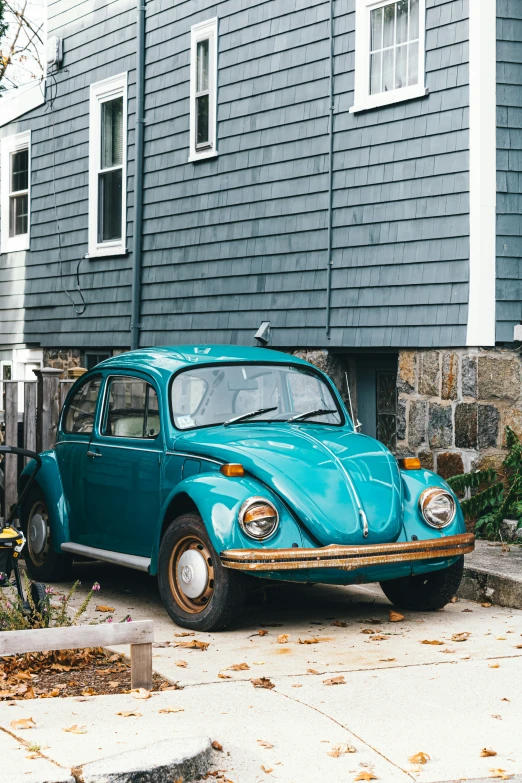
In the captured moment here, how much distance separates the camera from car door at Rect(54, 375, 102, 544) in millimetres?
8781

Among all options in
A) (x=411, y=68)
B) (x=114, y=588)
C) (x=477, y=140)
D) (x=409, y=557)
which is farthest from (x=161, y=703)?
(x=411, y=68)

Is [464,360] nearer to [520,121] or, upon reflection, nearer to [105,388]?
[520,121]

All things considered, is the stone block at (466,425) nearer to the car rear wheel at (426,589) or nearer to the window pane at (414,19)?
the car rear wheel at (426,589)

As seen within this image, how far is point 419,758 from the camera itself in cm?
477

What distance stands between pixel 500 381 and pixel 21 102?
10987 mm

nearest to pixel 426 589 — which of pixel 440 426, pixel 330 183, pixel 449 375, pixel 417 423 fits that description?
pixel 440 426

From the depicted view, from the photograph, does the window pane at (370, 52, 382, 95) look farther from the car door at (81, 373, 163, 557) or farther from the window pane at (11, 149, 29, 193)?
the window pane at (11, 149, 29, 193)

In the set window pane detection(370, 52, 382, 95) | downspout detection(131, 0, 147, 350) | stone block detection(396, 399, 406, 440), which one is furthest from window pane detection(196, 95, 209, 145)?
stone block detection(396, 399, 406, 440)

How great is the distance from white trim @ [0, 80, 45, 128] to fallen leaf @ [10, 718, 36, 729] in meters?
14.2

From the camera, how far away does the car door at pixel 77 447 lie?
878 cm

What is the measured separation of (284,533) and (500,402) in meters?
3.90

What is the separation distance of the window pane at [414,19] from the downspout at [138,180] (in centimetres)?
511

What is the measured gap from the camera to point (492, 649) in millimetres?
6773

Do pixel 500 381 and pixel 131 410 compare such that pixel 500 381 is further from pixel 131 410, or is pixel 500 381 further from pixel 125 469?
pixel 125 469
